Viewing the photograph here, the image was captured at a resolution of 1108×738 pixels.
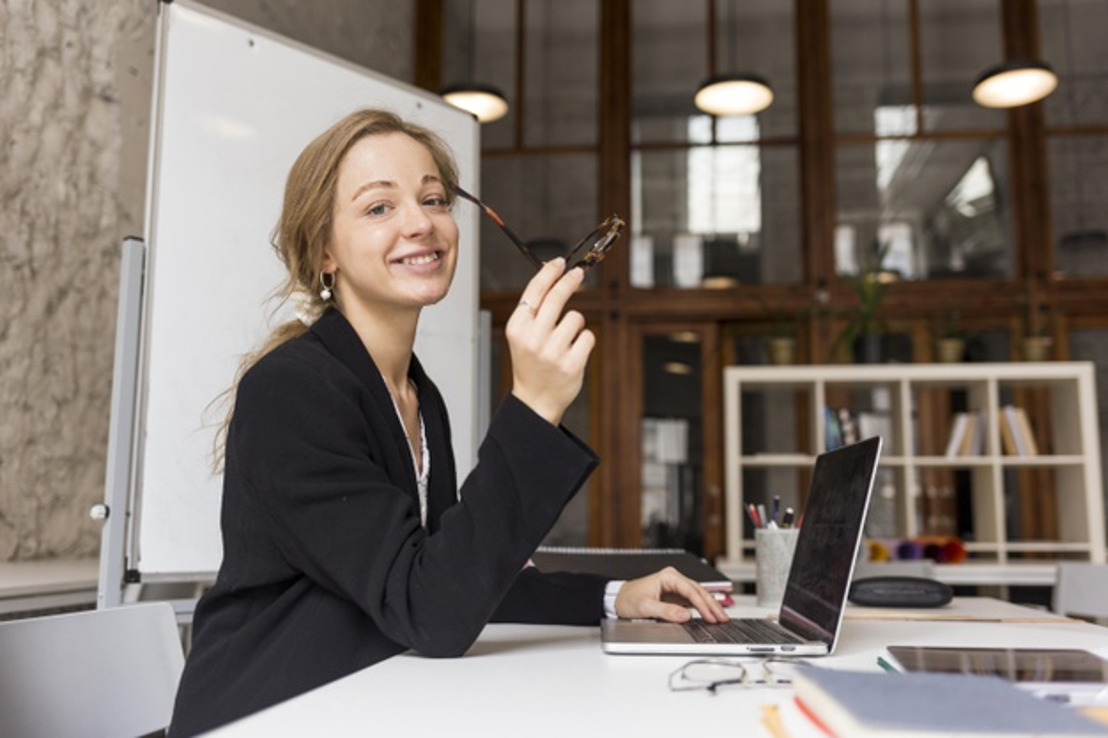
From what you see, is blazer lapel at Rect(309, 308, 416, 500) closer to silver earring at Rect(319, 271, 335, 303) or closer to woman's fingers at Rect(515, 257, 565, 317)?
silver earring at Rect(319, 271, 335, 303)

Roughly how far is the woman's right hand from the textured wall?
1.96m

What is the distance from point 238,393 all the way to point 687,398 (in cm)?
461

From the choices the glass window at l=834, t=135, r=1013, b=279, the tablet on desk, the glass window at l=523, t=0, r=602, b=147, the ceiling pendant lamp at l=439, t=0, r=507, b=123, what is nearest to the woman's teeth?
the tablet on desk

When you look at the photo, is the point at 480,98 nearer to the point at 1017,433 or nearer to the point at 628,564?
the point at 1017,433

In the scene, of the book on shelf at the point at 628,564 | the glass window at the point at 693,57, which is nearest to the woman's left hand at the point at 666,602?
the book on shelf at the point at 628,564

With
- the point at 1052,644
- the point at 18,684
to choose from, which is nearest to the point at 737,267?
the point at 1052,644

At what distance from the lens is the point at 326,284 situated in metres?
1.34

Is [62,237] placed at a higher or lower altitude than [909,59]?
lower

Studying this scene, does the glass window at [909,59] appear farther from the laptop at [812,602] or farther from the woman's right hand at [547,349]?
the woman's right hand at [547,349]

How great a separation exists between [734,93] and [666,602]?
3.98m

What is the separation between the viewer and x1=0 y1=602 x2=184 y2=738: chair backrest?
1.04m

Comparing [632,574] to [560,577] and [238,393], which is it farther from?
[238,393]

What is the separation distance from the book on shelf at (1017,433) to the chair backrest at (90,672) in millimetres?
3956

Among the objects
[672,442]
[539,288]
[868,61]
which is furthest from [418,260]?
[868,61]
